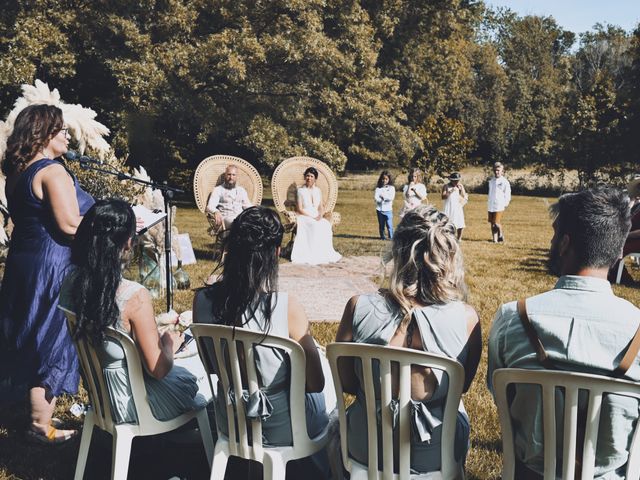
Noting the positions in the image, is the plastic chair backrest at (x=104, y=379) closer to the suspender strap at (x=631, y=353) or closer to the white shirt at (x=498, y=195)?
the suspender strap at (x=631, y=353)

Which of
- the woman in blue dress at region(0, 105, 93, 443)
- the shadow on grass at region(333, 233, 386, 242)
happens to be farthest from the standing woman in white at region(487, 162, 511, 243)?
the woman in blue dress at region(0, 105, 93, 443)

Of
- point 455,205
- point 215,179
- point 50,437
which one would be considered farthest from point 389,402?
point 455,205

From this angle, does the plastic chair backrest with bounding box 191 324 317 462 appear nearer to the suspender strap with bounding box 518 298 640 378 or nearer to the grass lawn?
the grass lawn

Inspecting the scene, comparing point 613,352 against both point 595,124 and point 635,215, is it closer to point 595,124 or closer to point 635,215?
point 635,215

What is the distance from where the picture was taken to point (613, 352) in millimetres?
2150

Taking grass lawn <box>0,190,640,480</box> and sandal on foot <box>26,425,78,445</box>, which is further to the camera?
sandal on foot <box>26,425,78,445</box>

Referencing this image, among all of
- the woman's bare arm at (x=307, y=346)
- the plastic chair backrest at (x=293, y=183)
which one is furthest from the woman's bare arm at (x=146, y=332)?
the plastic chair backrest at (x=293, y=183)

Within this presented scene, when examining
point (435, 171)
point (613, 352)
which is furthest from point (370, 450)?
point (435, 171)

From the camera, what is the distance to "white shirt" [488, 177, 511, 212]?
511 inches

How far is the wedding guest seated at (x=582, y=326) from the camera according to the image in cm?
215

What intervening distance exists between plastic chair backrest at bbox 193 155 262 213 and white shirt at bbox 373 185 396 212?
10.5 feet

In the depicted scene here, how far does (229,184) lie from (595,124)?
24818 millimetres

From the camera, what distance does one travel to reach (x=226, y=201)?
10039mm

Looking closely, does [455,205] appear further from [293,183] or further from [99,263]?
[99,263]
